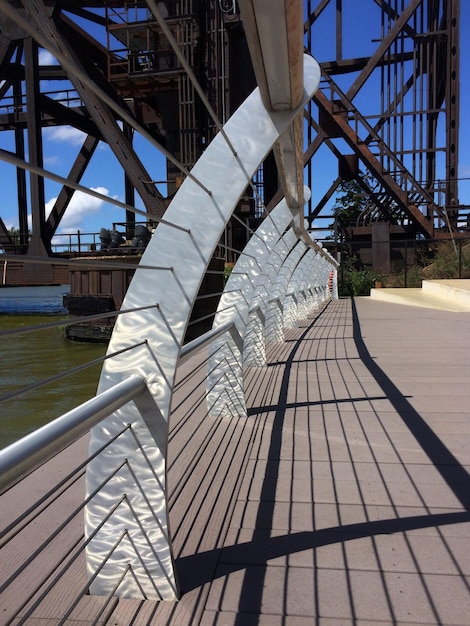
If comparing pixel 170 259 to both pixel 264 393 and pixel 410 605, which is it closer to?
pixel 410 605

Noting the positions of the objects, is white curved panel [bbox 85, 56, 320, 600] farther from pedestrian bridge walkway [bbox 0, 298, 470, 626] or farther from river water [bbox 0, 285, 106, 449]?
river water [bbox 0, 285, 106, 449]

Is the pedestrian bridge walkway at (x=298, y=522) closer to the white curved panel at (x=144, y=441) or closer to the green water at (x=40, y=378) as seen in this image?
the white curved panel at (x=144, y=441)

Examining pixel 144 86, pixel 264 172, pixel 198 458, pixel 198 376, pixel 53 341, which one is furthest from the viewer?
pixel 264 172

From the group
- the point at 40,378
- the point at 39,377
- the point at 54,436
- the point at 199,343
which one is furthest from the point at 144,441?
the point at 39,377

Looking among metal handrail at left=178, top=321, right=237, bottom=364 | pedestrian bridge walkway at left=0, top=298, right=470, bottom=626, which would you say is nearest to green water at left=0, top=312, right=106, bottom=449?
metal handrail at left=178, top=321, right=237, bottom=364

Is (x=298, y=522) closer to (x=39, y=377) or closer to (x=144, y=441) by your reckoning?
(x=144, y=441)

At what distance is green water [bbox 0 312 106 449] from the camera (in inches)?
295

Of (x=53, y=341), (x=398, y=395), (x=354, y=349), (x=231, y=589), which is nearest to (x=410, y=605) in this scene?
(x=231, y=589)

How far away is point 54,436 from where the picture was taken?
4.07ft

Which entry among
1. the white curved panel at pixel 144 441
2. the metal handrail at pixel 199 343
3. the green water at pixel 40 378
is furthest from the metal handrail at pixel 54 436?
the green water at pixel 40 378

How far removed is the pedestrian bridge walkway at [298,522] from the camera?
173 cm

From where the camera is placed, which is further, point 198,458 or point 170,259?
point 198,458

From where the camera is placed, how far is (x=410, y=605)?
174 centimetres

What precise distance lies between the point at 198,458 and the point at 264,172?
2335 centimetres
